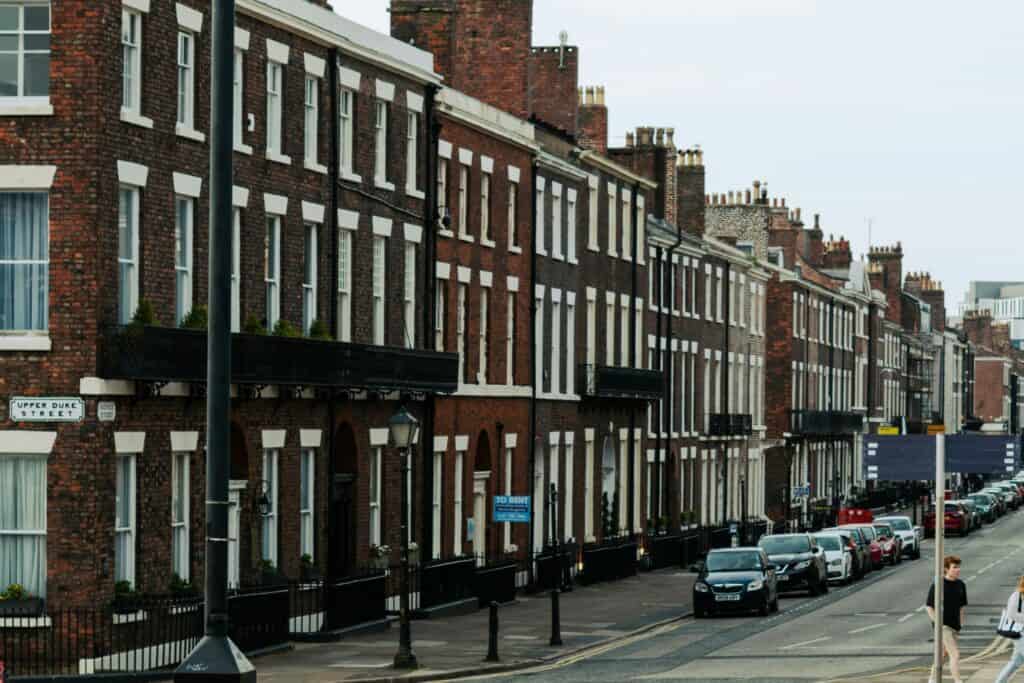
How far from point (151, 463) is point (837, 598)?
89.4 feet

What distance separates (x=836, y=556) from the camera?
60125mm

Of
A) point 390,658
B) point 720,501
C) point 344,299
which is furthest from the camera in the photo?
point 720,501

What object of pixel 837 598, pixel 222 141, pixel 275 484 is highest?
pixel 222 141

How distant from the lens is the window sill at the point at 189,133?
33500 millimetres

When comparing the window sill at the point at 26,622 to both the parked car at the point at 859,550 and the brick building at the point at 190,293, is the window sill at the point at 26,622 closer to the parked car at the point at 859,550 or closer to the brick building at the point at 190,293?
the brick building at the point at 190,293

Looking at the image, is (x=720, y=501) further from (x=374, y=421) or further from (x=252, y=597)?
(x=252, y=597)

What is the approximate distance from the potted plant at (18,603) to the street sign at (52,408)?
2544 millimetres

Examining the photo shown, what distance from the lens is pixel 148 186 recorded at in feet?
106

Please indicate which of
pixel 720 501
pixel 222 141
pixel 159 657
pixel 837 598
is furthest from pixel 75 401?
pixel 720 501

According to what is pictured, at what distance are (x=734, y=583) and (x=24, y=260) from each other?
21.9 m

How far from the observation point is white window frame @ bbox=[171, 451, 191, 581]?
33.2 meters

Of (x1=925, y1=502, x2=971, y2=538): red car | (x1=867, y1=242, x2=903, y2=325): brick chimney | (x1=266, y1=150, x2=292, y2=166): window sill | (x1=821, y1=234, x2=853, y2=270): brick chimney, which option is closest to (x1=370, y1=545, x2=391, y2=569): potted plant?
(x1=266, y1=150, x2=292, y2=166): window sill

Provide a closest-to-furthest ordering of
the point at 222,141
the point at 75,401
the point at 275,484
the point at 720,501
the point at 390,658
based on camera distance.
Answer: the point at 222,141
the point at 75,401
the point at 390,658
the point at 275,484
the point at 720,501

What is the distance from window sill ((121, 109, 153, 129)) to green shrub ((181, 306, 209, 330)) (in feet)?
10.4
